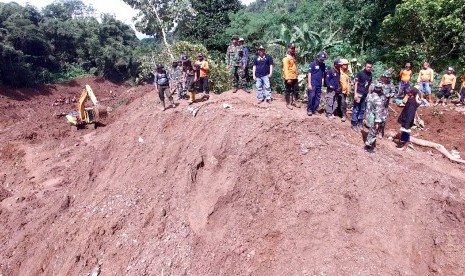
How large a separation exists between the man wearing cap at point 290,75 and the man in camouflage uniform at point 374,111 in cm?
169

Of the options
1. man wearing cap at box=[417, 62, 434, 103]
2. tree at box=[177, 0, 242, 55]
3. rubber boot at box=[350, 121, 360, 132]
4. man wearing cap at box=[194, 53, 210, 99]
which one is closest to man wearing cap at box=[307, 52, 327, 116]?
rubber boot at box=[350, 121, 360, 132]

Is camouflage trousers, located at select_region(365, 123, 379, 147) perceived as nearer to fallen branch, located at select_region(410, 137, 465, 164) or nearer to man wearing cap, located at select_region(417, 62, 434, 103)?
fallen branch, located at select_region(410, 137, 465, 164)

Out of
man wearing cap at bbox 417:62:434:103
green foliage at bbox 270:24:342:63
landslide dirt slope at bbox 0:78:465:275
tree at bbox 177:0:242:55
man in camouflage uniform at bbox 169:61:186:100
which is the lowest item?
landslide dirt slope at bbox 0:78:465:275

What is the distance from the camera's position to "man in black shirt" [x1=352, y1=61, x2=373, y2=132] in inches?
315

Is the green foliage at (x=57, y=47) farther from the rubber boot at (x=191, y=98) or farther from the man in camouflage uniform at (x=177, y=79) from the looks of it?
the rubber boot at (x=191, y=98)

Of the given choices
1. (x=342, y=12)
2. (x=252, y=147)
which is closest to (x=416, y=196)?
(x=252, y=147)

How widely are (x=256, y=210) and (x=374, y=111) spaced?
121 inches

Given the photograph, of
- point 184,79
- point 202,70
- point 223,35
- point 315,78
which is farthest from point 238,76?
point 223,35

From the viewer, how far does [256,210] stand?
6.64 meters

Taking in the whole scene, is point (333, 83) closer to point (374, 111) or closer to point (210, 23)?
point (374, 111)

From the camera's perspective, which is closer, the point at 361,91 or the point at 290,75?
the point at 361,91

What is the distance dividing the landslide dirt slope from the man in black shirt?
49 cm

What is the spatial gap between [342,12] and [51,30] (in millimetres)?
22806

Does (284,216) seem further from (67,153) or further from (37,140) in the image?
(37,140)
